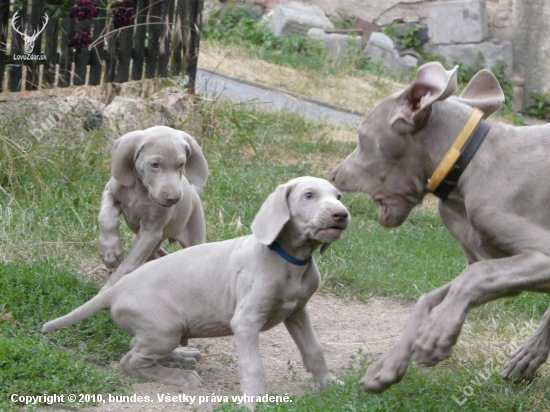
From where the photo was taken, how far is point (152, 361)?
500 centimetres

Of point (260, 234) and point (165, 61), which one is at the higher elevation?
point (260, 234)

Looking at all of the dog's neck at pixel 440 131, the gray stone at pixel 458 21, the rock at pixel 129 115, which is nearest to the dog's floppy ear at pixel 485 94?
the dog's neck at pixel 440 131

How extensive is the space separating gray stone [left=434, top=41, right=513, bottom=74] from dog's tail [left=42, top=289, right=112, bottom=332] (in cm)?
1264

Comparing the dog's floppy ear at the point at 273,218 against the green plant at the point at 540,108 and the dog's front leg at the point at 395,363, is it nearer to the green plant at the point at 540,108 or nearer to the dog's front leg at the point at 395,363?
the dog's front leg at the point at 395,363

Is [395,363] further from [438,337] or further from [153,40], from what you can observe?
[153,40]

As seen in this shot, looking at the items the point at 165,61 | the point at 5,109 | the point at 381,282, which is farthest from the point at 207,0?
the point at 381,282

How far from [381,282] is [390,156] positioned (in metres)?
2.63

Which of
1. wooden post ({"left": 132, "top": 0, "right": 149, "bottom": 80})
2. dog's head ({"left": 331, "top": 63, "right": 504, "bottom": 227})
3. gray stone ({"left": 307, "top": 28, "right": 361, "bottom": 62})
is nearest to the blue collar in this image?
dog's head ({"left": 331, "top": 63, "right": 504, "bottom": 227})

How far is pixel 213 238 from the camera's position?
7.34 metres

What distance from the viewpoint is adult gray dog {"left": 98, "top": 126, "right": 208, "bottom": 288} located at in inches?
213

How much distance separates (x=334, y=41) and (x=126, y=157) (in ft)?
37.0

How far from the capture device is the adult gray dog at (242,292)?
15.4 feet

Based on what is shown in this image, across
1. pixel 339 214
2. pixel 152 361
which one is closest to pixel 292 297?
pixel 339 214

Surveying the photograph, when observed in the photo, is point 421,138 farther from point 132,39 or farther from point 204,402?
point 132,39
